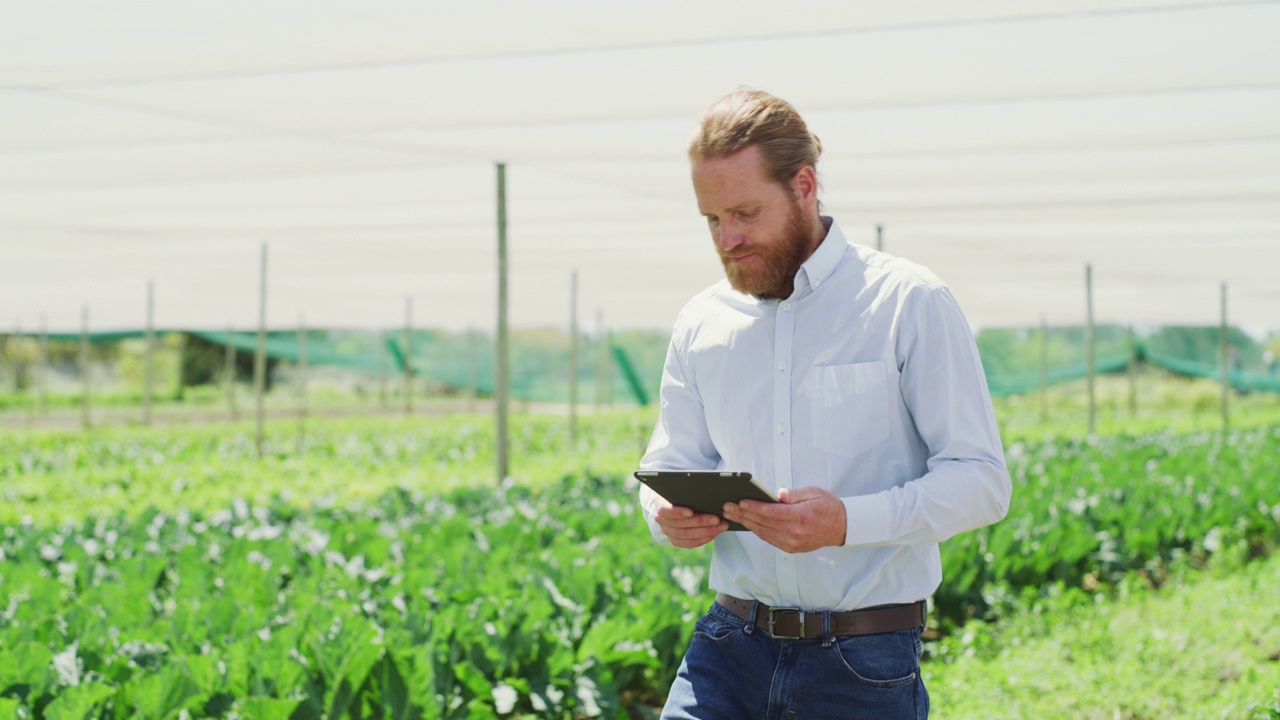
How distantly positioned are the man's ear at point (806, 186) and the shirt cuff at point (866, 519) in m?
0.52

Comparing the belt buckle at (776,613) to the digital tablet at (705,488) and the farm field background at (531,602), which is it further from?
the farm field background at (531,602)

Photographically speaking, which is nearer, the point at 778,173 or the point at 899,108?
the point at 778,173

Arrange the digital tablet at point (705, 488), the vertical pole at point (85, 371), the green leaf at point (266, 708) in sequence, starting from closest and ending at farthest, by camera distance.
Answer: the digital tablet at point (705, 488) → the green leaf at point (266, 708) → the vertical pole at point (85, 371)

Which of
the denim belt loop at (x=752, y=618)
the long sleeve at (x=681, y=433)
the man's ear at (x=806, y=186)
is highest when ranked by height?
the man's ear at (x=806, y=186)

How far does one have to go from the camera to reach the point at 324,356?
94.0 feet

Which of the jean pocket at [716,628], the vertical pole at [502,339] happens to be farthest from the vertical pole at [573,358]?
the jean pocket at [716,628]

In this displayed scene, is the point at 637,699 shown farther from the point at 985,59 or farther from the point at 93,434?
the point at 93,434

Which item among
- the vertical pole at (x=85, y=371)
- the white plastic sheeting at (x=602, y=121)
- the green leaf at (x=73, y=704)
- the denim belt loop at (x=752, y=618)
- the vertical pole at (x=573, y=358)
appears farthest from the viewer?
the vertical pole at (x=85, y=371)

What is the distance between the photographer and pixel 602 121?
20.4ft

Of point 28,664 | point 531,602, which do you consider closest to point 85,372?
point 531,602

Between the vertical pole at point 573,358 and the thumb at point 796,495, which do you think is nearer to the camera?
the thumb at point 796,495

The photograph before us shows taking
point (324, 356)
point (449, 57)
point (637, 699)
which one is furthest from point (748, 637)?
point (324, 356)

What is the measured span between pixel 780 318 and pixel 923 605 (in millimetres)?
553

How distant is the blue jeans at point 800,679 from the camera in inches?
79.7
